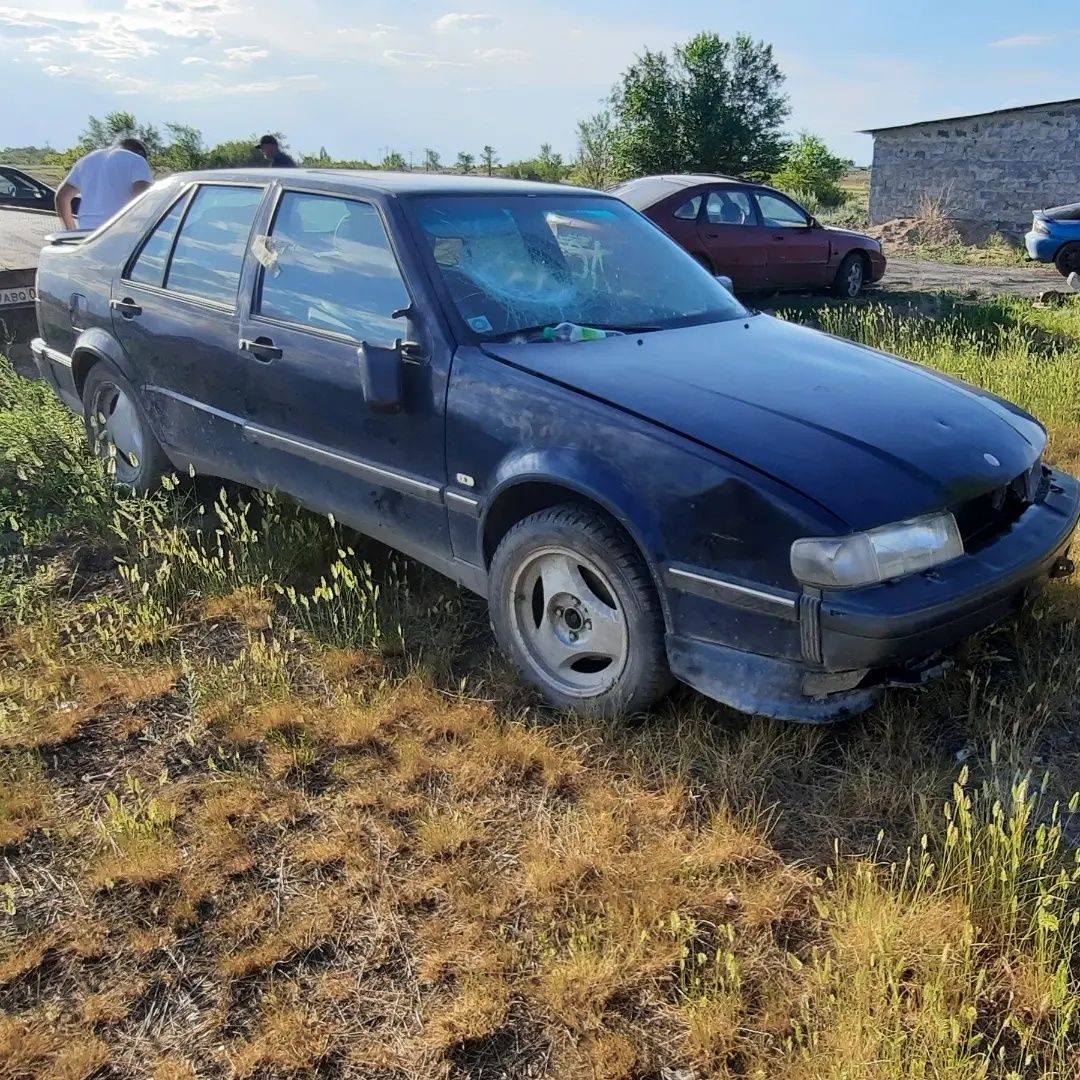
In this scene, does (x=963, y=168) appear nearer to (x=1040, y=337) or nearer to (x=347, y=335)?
(x=1040, y=337)

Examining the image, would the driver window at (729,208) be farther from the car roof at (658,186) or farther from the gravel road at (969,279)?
the gravel road at (969,279)

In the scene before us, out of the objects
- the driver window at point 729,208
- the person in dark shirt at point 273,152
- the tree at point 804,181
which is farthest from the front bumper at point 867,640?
the tree at point 804,181

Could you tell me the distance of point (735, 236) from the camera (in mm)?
10445

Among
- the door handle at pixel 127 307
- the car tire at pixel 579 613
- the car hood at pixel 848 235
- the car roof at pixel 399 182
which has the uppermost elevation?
the car hood at pixel 848 235

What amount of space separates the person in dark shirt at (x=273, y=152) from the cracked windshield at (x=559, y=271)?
5547mm

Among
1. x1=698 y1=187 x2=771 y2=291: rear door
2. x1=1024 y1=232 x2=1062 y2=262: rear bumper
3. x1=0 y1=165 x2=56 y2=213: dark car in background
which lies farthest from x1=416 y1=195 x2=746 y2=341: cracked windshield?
x1=1024 y1=232 x2=1062 y2=262: rear bumper

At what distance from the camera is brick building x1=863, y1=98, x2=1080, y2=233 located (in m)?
21.2

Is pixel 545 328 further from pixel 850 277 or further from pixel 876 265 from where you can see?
pixel 876 265

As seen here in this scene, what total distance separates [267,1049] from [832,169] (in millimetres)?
48295

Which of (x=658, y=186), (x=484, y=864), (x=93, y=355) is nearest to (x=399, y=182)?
(x=93, y=355)

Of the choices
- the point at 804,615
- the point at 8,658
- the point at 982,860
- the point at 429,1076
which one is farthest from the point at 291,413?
the point at 982,860

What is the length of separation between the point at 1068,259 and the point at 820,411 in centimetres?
1464

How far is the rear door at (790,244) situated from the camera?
10.8 metres

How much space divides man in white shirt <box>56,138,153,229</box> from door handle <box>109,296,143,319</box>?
2684mm
